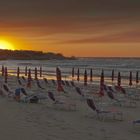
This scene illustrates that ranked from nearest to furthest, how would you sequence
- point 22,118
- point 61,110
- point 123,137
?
point 123,137 → point 22,118 → point 61,110

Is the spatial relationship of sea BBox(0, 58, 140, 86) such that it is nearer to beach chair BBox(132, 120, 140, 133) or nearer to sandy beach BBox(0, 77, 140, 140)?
sandy beach BBox(0, 77, 140, 140)

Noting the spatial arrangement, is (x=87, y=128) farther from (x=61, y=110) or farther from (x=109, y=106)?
(x=109, y=106)

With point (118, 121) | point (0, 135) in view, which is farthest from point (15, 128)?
point (118, 121)

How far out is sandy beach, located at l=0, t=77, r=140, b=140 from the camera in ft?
36.3

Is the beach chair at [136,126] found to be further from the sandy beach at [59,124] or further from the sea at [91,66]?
the sea at [91,66]

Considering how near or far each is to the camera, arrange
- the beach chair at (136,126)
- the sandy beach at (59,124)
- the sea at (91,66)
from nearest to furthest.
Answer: the sandy beach at (59,124) < the beach chair at (136,126) < the sea at (91,66)

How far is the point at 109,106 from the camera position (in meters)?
18.2

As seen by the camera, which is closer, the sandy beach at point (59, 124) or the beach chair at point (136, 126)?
the sandy beach at point (59, 124)

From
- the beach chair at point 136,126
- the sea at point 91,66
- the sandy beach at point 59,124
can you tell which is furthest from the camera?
the sea at point 91,66

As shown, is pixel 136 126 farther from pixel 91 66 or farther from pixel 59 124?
pixel 91 66

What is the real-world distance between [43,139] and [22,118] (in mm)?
3710

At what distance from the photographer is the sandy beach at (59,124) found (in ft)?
36.3

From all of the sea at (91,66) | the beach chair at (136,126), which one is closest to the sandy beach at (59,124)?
the beach chair at (136,126)

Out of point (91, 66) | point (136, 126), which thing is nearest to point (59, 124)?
point (136, 126)
